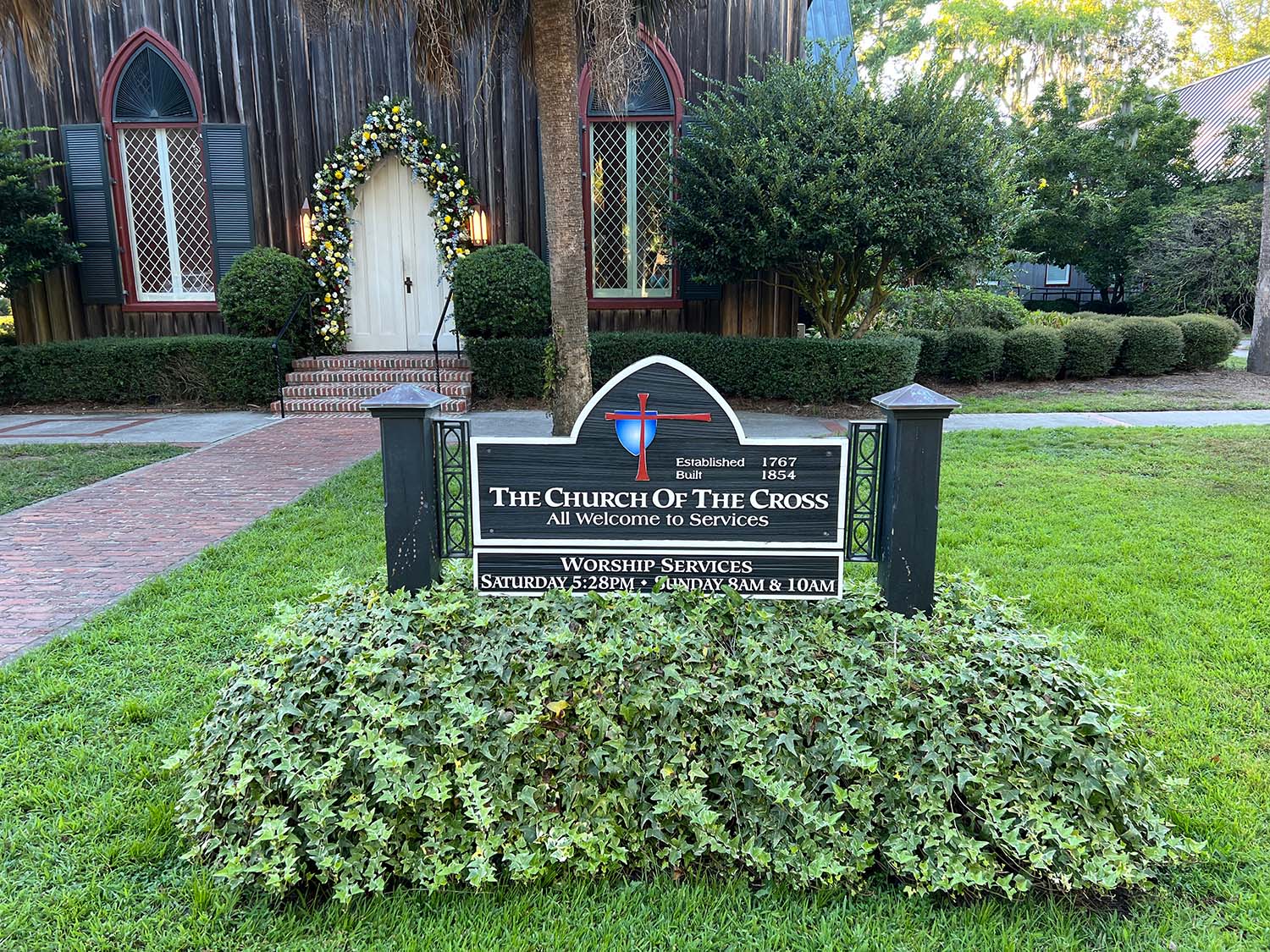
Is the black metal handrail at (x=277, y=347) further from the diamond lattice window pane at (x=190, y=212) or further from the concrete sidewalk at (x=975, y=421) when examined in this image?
the concrete sidewalk at (x=975, y=421)

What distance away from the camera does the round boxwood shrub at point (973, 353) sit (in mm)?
11695

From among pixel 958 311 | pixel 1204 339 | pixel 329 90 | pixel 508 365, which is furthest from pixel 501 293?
pixel 1204 339

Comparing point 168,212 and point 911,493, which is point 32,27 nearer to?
point 168,212

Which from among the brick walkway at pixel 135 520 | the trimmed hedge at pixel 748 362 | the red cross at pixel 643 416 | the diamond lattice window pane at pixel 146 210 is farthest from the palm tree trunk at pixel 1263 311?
the diamond lattice window pane at pixel 146 210

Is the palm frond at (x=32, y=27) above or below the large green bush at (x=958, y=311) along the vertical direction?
above

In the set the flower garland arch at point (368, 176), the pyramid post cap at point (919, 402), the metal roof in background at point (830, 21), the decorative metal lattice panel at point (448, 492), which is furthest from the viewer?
the metal roof in background at point (830, 21)

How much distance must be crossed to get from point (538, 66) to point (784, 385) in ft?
16.0

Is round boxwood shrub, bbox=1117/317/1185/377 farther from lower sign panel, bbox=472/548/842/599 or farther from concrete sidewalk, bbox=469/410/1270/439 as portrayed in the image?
lower sign panel, bbox=472/548/842/599

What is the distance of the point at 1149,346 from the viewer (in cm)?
1262

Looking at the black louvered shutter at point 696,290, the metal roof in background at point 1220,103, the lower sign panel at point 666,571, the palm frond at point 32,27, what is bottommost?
the lower sign panel at point 666,571

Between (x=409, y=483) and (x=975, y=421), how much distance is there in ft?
26.5

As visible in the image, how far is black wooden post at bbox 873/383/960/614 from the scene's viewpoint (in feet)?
9.50

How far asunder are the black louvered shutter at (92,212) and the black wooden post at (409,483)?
37.0 feet

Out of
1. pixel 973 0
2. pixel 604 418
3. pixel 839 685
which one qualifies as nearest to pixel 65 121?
pixel 604 418
